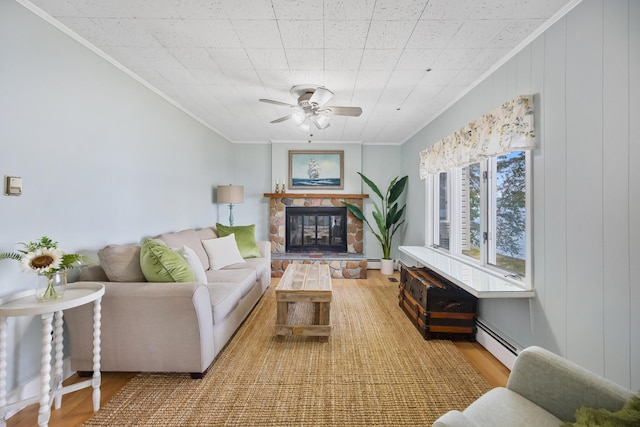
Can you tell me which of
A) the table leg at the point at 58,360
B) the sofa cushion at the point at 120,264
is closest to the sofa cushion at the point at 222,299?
the sofa cushion at the point at 120,264

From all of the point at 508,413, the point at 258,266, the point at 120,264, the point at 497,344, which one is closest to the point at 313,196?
the point at 258,266

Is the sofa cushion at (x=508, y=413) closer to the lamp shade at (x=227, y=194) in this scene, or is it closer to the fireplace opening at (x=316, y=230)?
the lamp shade at (x=227, y=194)

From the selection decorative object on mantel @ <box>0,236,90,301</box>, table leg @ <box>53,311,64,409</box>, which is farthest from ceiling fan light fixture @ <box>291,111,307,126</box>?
table leg @ <box>53,311,64,409</box>

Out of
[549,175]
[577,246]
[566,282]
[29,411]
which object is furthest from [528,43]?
[29,411]

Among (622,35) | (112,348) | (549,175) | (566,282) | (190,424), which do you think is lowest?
(190,424)

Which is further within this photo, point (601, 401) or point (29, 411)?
point (29, 411)

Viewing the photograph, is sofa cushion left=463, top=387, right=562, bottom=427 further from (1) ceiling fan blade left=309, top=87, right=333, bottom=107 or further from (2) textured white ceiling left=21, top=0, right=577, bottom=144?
(1) ceiling fan blade left=309, top=87, right=333, bottom=107

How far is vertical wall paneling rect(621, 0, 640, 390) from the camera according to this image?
1247 millimetres

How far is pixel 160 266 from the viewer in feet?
6.63

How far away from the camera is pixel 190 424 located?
4.95 ft

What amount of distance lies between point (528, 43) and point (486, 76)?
0.51 m

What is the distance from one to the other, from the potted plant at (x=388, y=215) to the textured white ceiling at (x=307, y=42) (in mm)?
1848

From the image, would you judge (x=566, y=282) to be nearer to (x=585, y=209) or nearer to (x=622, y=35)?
(x=585, y=209)

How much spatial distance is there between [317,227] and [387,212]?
4.52 ft
